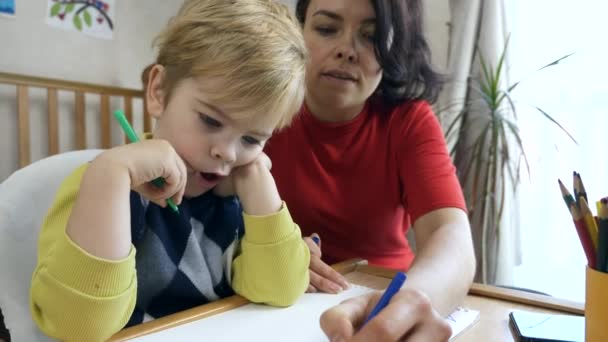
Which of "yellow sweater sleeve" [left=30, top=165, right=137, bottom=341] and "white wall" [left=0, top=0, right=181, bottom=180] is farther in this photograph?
"white wall" [left=0, top=0, right=181, bottom=180]

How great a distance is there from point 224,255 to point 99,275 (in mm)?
259

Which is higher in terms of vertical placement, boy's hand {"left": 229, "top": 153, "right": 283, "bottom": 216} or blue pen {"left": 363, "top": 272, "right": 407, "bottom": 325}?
blue pen {"left": 363, "top": 272, "right": 407, "bottom": 325}

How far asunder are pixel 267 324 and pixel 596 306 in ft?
1.17

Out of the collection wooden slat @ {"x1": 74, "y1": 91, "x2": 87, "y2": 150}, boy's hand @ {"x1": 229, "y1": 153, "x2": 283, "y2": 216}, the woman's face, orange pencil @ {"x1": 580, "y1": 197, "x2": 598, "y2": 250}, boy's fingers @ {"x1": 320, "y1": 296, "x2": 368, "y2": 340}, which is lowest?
wooden slat @ {"x1": 74, "y1": 91, "x2": 87, "y2": 150}

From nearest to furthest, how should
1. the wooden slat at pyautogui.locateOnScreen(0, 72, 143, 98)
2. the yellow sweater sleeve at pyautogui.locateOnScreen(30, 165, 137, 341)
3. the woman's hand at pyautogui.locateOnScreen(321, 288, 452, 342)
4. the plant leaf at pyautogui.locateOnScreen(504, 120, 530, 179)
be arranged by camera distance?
the woman's hand at pyautogui.locateOnScreen(321, 288, 452, 342), the yellow sweater sleeve at pyautogui.locateOnScreen(30, 165, 137, 341), the wooden slat at pyautogui.locateOnScreen(0, 72, 143, 98), the plant leaf at pyautogui.locateOnScreen(504, 120, 530, 179)

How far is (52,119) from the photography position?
1.91 m

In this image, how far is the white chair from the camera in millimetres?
659

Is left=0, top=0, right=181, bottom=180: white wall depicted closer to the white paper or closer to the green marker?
the green marker

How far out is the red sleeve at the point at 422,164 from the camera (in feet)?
3.01

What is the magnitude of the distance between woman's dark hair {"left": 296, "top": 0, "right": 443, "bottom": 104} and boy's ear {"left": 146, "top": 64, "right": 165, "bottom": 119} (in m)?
0.45

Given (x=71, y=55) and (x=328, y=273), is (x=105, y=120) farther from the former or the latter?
(x=328, y=273)

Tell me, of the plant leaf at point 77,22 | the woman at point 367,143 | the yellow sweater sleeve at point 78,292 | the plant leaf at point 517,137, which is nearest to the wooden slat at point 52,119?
the plant leaf at point 77,22

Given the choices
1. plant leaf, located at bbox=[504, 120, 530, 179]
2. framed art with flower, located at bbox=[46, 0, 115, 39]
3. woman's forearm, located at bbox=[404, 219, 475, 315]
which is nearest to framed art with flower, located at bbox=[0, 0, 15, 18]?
framed art with flower, located at bbox=[46, 0, 115, 39]

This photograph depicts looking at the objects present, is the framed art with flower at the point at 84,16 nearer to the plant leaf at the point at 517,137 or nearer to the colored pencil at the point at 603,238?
the plant leaf at the point at 517,137
